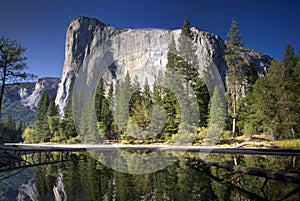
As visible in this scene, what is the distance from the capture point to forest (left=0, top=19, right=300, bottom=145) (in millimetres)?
22672

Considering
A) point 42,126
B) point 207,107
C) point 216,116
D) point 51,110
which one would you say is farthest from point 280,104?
point 42,126

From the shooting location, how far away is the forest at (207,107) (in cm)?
2267

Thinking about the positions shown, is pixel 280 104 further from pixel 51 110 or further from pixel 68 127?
pixel 51 110

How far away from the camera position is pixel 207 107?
31.3 m

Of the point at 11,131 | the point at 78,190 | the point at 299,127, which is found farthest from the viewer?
the point at 11,131

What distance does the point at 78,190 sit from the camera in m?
5.41

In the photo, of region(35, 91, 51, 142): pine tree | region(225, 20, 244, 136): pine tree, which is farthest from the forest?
region(35, 91, 51, 142): pine tree

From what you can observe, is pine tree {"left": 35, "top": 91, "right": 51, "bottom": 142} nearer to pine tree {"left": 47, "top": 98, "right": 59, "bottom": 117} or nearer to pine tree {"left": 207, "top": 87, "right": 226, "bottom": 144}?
pine tree {"left": 47, "top": 98, "right": 59, "bottom": 117}

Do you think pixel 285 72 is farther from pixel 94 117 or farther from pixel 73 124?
pixel 73 124

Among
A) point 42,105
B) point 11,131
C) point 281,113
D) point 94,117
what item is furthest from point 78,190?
point 11,131

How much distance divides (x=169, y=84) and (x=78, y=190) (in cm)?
2725

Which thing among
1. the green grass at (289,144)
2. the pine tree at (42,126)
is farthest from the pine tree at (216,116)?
the pine tree at (42,126)

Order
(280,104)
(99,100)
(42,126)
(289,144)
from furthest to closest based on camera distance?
(42,126) → (99,100) → (280,104) → (289,144)

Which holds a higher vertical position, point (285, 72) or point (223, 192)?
point (285, 72)
